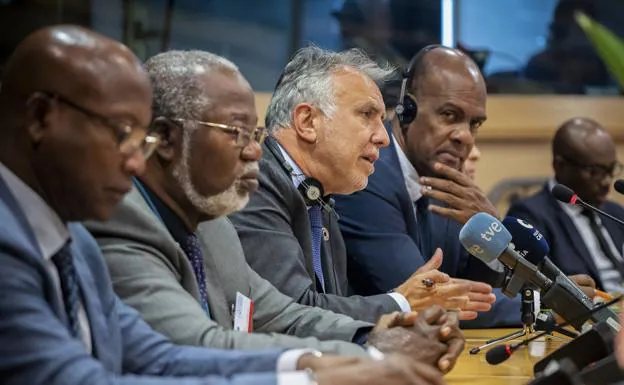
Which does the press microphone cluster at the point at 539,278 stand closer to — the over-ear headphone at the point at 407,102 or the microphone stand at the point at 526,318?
the microphone stand at the point at 526,318

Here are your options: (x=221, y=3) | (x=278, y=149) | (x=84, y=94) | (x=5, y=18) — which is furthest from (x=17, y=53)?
(x=221, y=3)

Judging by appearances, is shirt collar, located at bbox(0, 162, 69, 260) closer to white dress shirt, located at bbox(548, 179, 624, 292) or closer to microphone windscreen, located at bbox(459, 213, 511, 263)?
microphone windscreen, located at bbox(459, 213, 511, 263)

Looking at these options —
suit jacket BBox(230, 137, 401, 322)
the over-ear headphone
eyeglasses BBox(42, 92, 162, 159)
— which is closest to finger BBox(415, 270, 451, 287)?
suit jacket BBox(230, 137, 401, 322)

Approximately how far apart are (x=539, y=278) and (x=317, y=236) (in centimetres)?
77

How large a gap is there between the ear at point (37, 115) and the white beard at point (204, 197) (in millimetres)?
567

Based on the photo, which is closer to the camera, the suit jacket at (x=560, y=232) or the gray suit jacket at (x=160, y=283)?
the gray suit jacket at (x=160, y=283)

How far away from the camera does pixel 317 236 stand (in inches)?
118

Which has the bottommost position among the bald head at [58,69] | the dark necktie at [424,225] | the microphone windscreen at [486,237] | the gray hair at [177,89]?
the dark necktie at [424,225]

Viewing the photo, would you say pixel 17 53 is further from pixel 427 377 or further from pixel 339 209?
pixel 339 209

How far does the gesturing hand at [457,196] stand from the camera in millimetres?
3475

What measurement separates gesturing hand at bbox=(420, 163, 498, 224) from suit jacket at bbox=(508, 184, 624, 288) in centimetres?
117

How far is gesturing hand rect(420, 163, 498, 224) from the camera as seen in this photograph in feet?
11.4

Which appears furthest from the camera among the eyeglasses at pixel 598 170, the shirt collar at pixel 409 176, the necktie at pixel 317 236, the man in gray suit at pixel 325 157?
the eyeglasses at pixel 598 170

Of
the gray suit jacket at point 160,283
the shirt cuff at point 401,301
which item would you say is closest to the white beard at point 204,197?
the gray suit jacket at point 160,283
